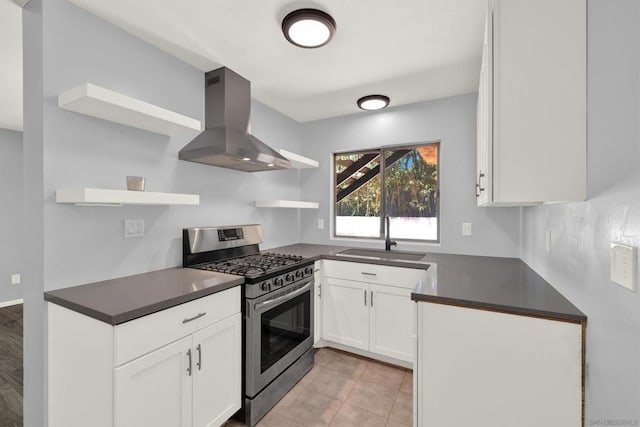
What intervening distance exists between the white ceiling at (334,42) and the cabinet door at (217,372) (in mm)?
1797

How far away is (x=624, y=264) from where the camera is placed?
78cm

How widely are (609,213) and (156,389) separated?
6.35 feet

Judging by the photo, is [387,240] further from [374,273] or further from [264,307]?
[264,307]

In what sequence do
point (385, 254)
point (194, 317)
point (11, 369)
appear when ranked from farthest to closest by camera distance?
point (385, 254)
point (11, 369)
point (194, 317)

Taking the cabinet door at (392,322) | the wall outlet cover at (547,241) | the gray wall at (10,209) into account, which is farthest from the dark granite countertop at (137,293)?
the gray wall at (10,209)

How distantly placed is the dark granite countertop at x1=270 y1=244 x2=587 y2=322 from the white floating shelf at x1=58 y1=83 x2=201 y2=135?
1724 mm

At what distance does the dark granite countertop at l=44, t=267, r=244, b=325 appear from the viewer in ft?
4.03

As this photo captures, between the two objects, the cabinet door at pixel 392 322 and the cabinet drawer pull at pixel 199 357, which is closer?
the cabinet drawer pull at pixel 199 357

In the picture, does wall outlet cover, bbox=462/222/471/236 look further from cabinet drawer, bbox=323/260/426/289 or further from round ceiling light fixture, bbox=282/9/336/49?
round ceiling light fixture, bbox=282/9/336/49

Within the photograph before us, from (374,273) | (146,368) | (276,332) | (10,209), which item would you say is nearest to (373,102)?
(374,273)

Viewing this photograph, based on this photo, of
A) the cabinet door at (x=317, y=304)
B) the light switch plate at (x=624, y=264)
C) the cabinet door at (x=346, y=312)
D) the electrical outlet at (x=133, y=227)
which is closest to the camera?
the light switch plate at (x=624, y=264)

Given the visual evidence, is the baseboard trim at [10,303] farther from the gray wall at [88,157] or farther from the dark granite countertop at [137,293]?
the dark granite countertop at [137,293]

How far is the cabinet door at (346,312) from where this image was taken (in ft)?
8.11

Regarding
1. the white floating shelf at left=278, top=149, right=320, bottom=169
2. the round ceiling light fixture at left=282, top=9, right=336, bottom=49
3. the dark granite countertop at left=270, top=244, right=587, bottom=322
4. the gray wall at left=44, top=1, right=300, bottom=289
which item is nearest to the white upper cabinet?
the dark granite countertop at left=270, top=244, right=587, bottom=322
